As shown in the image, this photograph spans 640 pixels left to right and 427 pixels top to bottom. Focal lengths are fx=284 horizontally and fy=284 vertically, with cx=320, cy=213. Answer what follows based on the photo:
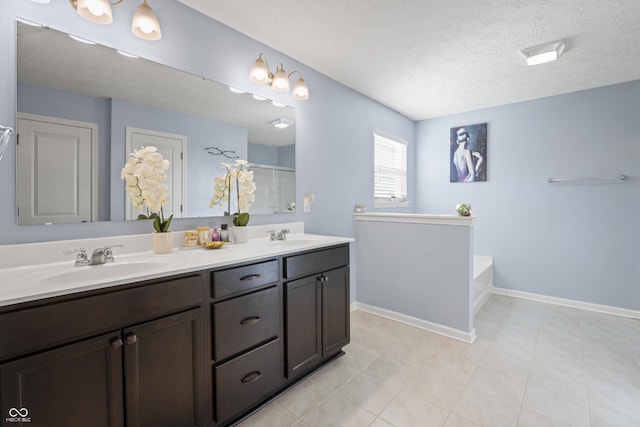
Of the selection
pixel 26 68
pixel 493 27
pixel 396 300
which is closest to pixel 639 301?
pixel 396 300

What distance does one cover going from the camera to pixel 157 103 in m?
1.73

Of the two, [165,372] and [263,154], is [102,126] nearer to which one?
[263,154]

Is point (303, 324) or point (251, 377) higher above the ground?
point (303, 324)

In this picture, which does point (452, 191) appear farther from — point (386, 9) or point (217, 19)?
point (217, 19)

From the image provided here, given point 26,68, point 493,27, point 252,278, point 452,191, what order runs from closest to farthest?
point 26,68 → point 252,278 → point 493,27 → point 452,191

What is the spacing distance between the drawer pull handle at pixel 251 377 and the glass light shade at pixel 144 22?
1909 millimetres

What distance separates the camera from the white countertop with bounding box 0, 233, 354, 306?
3.12ft

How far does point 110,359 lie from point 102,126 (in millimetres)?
1175

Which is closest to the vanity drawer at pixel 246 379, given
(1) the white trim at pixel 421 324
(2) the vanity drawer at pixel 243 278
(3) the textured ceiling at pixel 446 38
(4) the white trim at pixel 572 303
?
(2) the vanity drawer at pixel 243 278

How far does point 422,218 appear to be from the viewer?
2703mm

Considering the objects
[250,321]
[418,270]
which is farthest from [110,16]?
A: [418,270]

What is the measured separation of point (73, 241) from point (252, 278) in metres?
0.90

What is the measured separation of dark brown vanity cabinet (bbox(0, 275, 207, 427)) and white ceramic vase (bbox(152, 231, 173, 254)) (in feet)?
1.46

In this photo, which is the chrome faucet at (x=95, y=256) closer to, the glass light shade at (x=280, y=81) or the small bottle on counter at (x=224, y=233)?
the small bottle on counter at (x=224, y=233)
